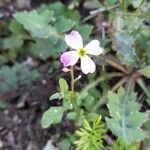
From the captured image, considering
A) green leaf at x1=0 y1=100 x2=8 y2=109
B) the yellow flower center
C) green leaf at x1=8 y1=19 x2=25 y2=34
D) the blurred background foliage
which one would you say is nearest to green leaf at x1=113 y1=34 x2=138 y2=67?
the blurred background foliage

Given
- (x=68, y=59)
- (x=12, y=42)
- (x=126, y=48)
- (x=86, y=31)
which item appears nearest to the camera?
(x=68, y=59)

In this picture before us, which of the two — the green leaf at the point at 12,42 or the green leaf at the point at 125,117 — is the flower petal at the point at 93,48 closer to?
the green leaf at the point at 125,117

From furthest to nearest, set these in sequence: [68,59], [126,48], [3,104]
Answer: [3,104] → [126,48] → [68,59]

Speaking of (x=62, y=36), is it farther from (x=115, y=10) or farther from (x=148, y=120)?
(x=148, y=120)

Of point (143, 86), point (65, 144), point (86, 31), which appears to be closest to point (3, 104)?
point (65, 144)

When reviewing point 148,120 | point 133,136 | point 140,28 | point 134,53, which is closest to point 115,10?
point 140,28

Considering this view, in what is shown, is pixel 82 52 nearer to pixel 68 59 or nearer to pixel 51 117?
pixel 68 59
